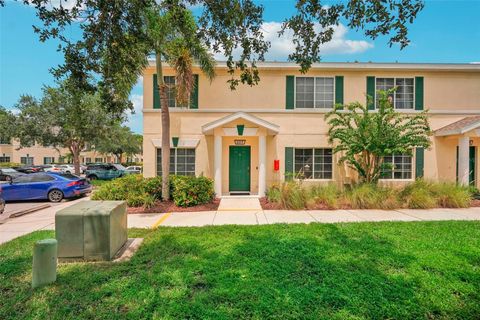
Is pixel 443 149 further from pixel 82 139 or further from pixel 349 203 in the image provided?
pixel 82 139

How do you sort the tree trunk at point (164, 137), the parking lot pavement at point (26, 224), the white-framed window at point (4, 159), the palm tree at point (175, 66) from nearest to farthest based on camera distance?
the parking lot pavement at point (26, 224) → the palm tree at point (175, 66) → the tree trunk at point (164, 137) → the white-framed window at point (4, 159)

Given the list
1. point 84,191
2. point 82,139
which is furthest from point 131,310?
point 82,139

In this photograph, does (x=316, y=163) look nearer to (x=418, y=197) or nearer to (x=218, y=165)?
(x=418, y=197)

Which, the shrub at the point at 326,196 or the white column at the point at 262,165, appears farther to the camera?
the white column at the point at 262,165

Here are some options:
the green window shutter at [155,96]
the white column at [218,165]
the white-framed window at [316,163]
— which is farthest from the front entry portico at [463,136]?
the green window shutter at [155,96]

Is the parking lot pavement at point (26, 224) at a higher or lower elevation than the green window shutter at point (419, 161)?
lower

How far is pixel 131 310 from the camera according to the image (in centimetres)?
324

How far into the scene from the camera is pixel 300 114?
12.6 meters

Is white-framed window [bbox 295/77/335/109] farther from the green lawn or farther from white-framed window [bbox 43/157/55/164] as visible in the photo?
white-framed window [bbox 43/157/55/164]

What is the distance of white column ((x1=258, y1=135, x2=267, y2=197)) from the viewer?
38.3 ft

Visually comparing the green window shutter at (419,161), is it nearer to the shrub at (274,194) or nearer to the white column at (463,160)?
the white column at (463,160)

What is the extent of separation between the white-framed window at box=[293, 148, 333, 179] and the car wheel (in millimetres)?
11793

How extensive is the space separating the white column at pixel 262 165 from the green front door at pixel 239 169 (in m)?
1.15

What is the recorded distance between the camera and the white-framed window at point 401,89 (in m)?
12.7
